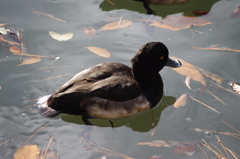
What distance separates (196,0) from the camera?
21.6ft

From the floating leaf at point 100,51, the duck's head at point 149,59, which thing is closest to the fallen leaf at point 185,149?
the duck's head at point 149,59

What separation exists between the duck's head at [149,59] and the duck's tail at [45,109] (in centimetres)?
126

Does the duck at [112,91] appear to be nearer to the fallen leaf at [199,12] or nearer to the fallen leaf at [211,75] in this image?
the fallen leaf at [211,75]

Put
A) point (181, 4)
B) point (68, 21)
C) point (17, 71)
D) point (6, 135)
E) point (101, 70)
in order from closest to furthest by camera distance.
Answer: point (6, 135)
point (101, 70)
point (17, 71)
point (68, 21)
point (181, 4)

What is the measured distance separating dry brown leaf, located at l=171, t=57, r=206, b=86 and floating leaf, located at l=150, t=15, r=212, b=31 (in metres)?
0.87

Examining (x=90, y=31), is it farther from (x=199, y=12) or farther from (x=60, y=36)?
(x=199, y=12)

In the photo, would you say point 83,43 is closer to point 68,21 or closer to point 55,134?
point 68,21

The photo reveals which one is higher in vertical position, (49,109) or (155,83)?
(155,83)

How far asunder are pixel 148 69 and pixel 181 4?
7.98ft

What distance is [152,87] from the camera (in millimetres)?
4680

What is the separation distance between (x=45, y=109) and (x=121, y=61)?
1.64m

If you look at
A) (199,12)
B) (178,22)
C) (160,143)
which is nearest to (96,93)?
(160,143)

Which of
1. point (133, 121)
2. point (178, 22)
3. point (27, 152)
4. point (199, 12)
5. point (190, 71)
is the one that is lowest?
point (27, 152)

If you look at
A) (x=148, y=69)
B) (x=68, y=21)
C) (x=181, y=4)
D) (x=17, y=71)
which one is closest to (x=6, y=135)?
(x=17, y=71)
